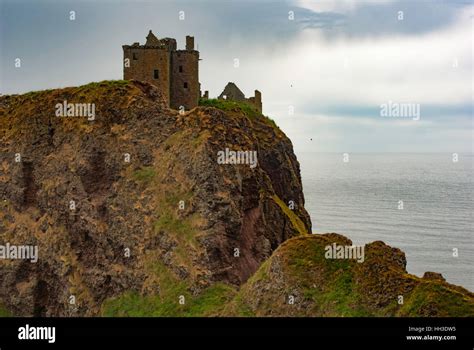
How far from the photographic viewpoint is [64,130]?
71312 millimetres

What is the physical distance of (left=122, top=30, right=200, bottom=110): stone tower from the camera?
240 feet

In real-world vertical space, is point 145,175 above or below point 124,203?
above

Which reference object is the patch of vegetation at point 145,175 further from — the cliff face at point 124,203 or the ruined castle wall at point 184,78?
the ruined castle wall at point 184,78

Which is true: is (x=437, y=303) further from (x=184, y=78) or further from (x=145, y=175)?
(x=184, y=78)

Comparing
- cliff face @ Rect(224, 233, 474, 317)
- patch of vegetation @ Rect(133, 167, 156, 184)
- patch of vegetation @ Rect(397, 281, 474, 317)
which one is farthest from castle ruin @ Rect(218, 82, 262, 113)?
patch of vegetation @ Rect(397, 281, 474, 317)

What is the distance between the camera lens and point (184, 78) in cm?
7650

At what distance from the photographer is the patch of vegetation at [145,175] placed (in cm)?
6506

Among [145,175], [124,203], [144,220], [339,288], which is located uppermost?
[145,175]

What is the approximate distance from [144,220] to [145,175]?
431cm

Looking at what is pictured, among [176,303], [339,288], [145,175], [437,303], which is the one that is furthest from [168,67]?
[437,303]

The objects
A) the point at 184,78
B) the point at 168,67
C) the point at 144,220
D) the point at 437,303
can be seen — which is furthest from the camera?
the point at 184,78

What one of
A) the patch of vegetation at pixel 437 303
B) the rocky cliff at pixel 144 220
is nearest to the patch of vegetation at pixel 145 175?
the rocky cliff at pixel 144 220
